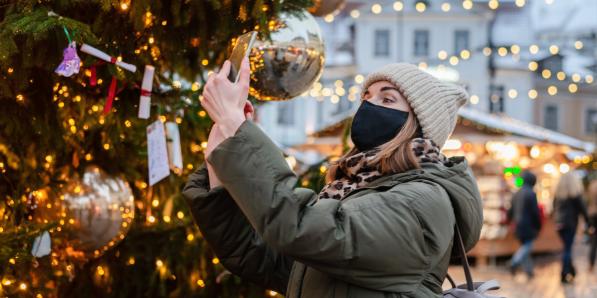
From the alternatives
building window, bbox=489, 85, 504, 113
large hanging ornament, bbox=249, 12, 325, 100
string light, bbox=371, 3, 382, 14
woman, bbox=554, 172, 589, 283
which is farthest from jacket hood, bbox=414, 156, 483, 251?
building window, bbox=489, 85, 504, 113

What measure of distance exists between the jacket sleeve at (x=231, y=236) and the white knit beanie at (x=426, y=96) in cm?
60

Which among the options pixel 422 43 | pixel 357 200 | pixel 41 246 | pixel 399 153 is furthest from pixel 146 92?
pixel 422 43

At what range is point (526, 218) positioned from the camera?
14305 mm

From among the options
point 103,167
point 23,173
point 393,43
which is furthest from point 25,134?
point 393,43

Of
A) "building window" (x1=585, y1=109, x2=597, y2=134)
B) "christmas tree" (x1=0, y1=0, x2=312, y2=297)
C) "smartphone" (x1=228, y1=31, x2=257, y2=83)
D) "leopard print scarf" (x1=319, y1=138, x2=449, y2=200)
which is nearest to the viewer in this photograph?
"smartphone" (x1=228, y1=31, x2=257, y2=83)

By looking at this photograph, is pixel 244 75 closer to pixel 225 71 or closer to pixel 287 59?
pixel 225 71

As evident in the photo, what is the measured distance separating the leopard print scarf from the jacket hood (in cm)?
4

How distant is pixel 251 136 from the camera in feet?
7.39

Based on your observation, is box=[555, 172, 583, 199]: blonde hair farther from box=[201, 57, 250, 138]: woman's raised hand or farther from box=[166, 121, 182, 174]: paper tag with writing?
box=[201, 57, 250, 138]: woman's raised hand

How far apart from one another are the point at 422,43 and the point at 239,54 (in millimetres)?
43006

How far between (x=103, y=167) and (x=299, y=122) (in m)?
40.0

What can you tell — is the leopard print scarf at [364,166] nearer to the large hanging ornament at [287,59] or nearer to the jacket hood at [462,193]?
the jacket hood at [462,193]

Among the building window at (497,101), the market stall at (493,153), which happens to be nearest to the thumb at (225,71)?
the market stall at (493,153)

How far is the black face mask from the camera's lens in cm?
265
